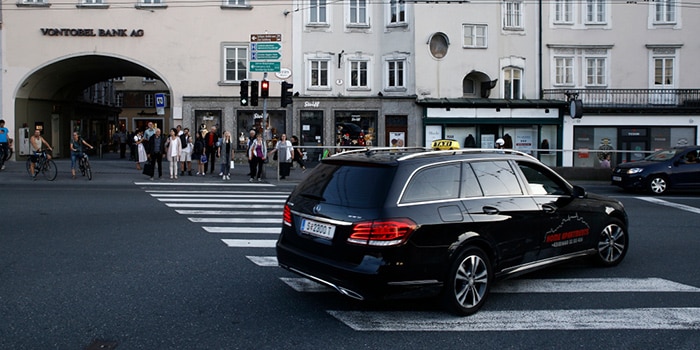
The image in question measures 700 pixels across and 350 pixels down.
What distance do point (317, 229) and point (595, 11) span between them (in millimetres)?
31047

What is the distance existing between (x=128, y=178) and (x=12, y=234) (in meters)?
11.9

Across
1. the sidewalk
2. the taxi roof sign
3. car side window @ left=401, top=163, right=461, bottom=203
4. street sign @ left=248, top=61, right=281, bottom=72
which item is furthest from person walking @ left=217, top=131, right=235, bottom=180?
car side window @ left=401, top=163, right=461, bottom=203

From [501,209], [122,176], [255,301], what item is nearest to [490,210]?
[501,209]

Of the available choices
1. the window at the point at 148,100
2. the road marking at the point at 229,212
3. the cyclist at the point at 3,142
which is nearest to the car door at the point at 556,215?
the road marking at the point at 229,212

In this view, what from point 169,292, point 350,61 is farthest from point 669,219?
point 350,61

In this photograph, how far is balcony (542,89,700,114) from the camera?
3250 cm

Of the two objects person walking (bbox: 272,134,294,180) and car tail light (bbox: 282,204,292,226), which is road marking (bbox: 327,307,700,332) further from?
person walking (bbox: 272,134,294,180)

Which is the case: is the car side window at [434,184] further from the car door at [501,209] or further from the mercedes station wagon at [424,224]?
the car door at [501,209]

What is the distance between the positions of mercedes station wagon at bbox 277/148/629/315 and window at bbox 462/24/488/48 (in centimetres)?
2525

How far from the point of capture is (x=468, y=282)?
6211mm

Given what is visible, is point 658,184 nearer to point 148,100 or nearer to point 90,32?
point 90,32

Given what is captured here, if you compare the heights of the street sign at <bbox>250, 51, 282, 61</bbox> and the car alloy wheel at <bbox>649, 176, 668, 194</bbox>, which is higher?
the street sign at <bbox>250, 51, 282, 61</bbox>

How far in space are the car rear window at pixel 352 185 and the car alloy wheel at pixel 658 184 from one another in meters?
15.5

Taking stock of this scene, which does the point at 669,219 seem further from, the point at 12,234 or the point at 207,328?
the point at 12,234
